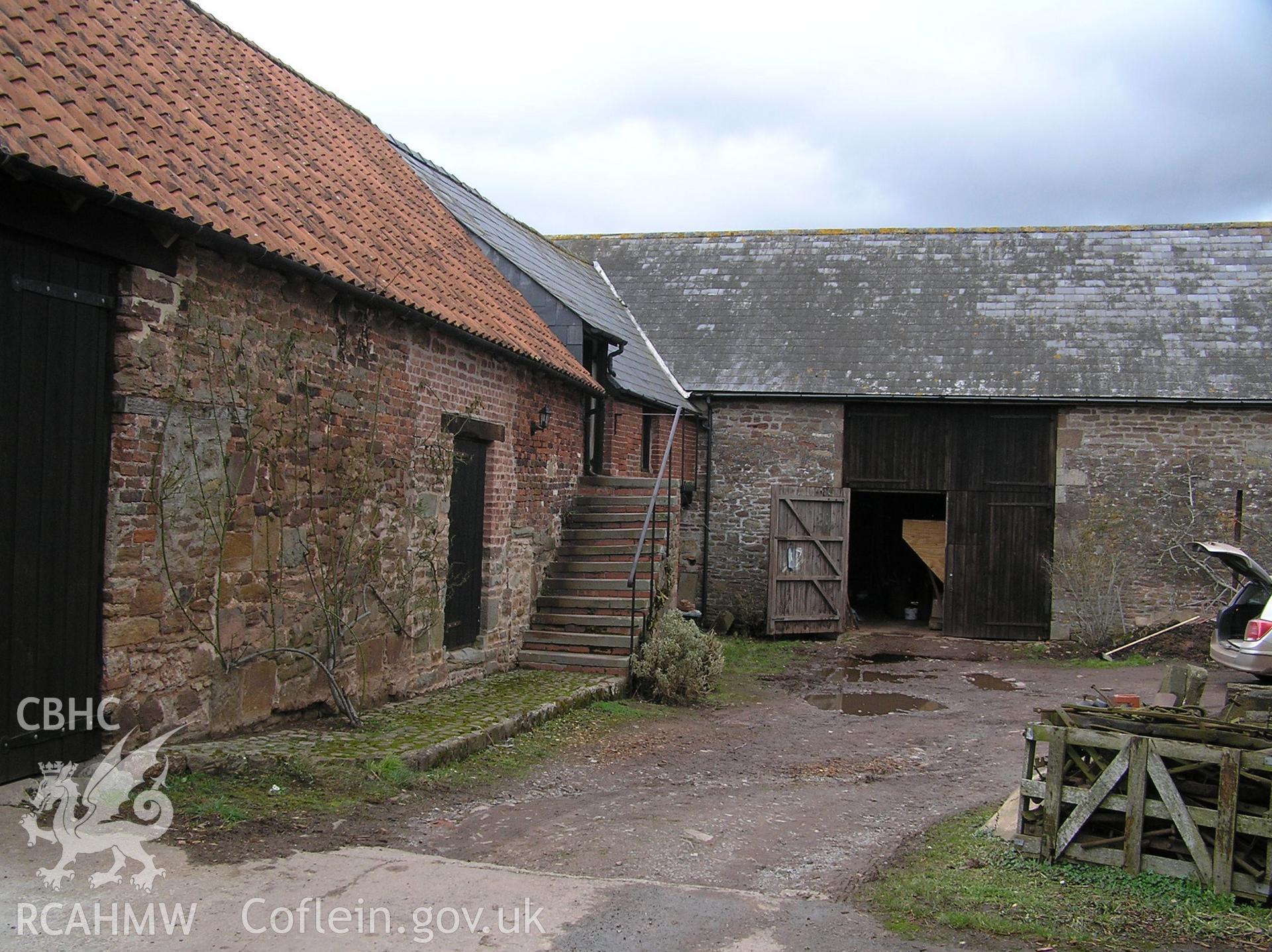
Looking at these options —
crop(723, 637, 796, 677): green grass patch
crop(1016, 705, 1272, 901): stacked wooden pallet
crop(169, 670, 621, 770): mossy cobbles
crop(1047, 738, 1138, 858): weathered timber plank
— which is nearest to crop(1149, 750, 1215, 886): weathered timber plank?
crop(1016, 705, 1272, 901): stacked wooden pallet

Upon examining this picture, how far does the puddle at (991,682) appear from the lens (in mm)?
12242

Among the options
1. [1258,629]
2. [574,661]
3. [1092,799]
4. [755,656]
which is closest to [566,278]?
[755,656]

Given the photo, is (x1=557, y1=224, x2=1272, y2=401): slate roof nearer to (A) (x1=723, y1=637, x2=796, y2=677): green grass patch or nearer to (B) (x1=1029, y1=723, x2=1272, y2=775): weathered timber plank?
(A) (x1=723, y1=637, x2=796, y2=677): green grass patch

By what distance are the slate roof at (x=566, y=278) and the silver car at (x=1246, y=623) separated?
23.0 ft

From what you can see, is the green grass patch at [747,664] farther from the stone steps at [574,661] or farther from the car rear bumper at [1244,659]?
the car rear bumper at [1244,659]

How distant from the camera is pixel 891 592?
789 inches

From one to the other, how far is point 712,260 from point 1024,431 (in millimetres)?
7010

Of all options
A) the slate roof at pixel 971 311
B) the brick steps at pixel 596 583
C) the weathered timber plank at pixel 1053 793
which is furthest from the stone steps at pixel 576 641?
the slate roof at pixel 971 311

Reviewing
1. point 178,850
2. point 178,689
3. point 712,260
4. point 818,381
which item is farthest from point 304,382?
point 712,260

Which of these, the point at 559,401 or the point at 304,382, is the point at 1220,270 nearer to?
the point at 559,401

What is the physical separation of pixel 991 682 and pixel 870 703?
248cm

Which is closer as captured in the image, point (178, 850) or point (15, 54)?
point (178, 850)

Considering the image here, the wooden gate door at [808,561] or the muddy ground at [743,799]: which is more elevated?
the wooden gate door at [808,561]

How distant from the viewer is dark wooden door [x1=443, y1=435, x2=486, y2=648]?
9.65 m
